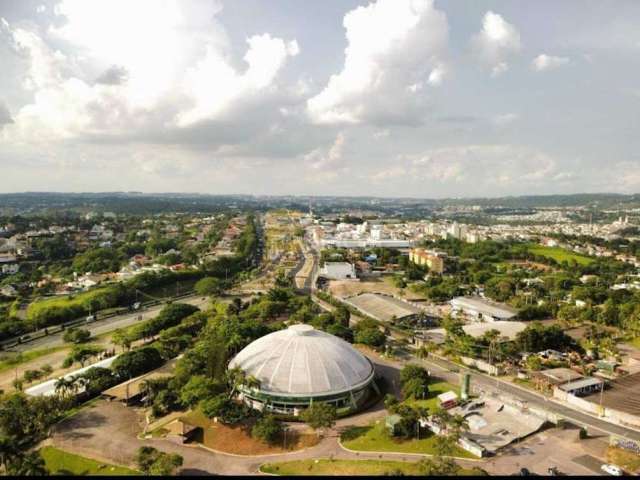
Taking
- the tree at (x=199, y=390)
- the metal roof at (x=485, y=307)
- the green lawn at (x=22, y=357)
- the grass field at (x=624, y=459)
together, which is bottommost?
the green lawn at (x=22, y=357)

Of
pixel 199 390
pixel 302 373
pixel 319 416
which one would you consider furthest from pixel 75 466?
pixel 302 373

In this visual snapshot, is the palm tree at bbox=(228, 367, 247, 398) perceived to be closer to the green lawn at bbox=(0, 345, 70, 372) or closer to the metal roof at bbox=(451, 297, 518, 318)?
the green lawn at bbox=(0, 345, 70, 372)

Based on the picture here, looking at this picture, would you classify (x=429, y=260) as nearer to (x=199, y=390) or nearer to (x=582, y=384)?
(x=582, y=384)

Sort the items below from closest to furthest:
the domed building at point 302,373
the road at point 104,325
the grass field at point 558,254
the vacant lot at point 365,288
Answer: the domed building at point 302,373, the road at point 104,325, the vacant lot at point 365,288, the grass field at point 558,254

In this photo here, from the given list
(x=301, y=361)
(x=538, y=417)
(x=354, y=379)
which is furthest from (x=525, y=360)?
(x=301, y=361)

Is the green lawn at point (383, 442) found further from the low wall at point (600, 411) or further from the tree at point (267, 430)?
the low wall at point (600, 411)

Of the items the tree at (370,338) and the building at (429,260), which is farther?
the building at (429,260)

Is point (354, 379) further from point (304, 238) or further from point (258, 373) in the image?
point (304, 238)

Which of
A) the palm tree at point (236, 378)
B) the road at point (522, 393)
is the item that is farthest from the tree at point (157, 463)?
the road at point (522, 393)
